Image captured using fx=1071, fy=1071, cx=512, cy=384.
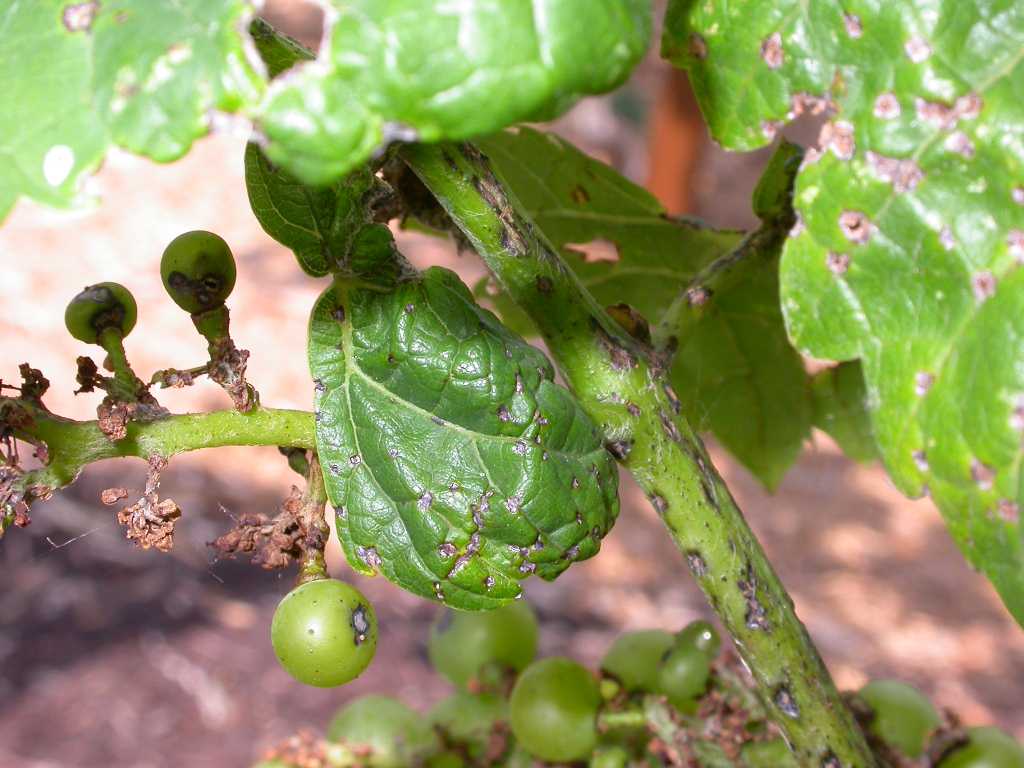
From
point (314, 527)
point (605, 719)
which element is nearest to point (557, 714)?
point (605, 719)

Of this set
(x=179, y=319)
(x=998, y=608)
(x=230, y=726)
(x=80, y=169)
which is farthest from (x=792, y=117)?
(x=179, y=319)

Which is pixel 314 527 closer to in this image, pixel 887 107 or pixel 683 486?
pixel 683 486

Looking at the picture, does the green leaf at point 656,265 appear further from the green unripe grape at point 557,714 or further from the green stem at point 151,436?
the green stem at point 151,436

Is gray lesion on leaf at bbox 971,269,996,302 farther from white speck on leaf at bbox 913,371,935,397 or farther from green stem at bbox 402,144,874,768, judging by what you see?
green stem at bbox 402,144,874,768

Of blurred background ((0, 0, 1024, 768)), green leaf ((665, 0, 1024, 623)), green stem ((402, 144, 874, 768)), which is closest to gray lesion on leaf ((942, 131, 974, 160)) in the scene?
green leaf ((665, 0, 1024, 623))

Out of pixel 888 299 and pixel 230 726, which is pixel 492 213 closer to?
pixel 888 299

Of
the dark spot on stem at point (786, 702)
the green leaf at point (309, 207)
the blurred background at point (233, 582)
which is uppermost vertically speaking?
the green leaf at point (309, 207)

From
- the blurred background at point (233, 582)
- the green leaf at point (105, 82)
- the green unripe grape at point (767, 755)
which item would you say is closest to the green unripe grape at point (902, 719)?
the green unripe grape at point (767, 755)
